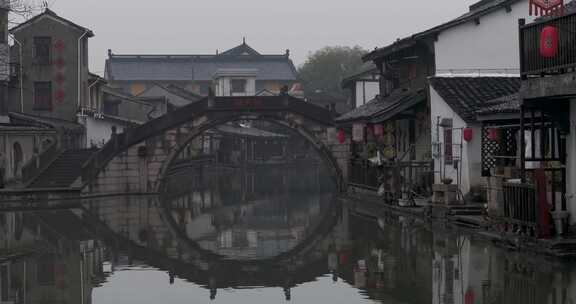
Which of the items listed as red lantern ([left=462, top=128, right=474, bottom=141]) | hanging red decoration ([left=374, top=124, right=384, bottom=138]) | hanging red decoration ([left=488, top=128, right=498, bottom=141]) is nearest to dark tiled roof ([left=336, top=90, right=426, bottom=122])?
hanging red decoration ([left=374, top=124, right=384, bottom=138])

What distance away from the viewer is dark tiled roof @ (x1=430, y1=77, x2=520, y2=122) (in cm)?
2686

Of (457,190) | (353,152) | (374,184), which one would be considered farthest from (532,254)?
(353,152)

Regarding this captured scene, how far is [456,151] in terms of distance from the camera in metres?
27.4

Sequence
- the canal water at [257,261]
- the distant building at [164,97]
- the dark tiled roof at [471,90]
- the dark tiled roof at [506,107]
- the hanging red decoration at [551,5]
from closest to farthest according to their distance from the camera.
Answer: the canal water at [257,261] < the hanging red decoration at [551,5] < the dark tiled roof at [506,107] < the dark tiled roof at [471,90] < the distant building at [164,97]

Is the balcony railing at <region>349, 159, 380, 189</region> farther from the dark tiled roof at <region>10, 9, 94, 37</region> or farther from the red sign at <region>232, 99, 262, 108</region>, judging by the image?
the dark tiled roof at <region>10, 9, 94, 37</region>

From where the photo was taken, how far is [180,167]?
5500cm

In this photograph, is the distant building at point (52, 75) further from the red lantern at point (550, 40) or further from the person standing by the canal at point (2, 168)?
the red lantern at point (550, 40)

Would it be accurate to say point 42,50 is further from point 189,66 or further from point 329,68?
point 329,68

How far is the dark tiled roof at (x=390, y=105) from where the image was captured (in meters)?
31.7

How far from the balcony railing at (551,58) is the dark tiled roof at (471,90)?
698 centimetres

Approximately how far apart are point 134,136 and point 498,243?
25359 millimetres

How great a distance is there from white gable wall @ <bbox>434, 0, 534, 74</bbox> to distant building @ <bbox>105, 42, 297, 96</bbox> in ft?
205

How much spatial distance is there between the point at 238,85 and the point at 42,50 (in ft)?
111

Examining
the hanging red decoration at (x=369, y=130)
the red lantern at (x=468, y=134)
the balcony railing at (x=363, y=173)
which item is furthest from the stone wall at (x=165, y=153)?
the red lantern at (x=468, y=134)
